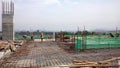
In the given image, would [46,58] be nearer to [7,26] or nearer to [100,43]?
[100,43]

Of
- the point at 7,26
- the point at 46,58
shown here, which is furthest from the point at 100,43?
the point at 7,26

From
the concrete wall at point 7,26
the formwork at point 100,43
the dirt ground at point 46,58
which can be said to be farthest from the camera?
the concrete wall at point 7,26

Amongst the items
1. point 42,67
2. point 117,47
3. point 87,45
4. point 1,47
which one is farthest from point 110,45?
point 42,67

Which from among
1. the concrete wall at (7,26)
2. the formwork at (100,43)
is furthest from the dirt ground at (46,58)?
the concrete wall at (7,26)

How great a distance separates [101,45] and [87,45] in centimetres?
119

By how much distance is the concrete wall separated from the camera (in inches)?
820

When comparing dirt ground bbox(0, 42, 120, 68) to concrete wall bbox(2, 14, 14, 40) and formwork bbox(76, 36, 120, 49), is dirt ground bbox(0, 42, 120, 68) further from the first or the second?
concrete wall bbox(2, 14, 14, 40)

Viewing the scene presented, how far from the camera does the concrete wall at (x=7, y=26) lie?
2083cm

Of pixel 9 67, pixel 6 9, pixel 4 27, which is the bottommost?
pixel 9 67

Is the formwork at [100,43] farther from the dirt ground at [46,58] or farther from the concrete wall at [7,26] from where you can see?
the concrete wall at [7,26]

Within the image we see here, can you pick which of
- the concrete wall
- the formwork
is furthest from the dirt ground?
the concrete wall

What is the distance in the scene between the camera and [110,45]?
16.8m

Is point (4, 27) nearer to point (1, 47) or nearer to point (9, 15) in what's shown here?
point (9, 15)

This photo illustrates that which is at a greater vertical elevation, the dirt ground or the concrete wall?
the concrete wall
